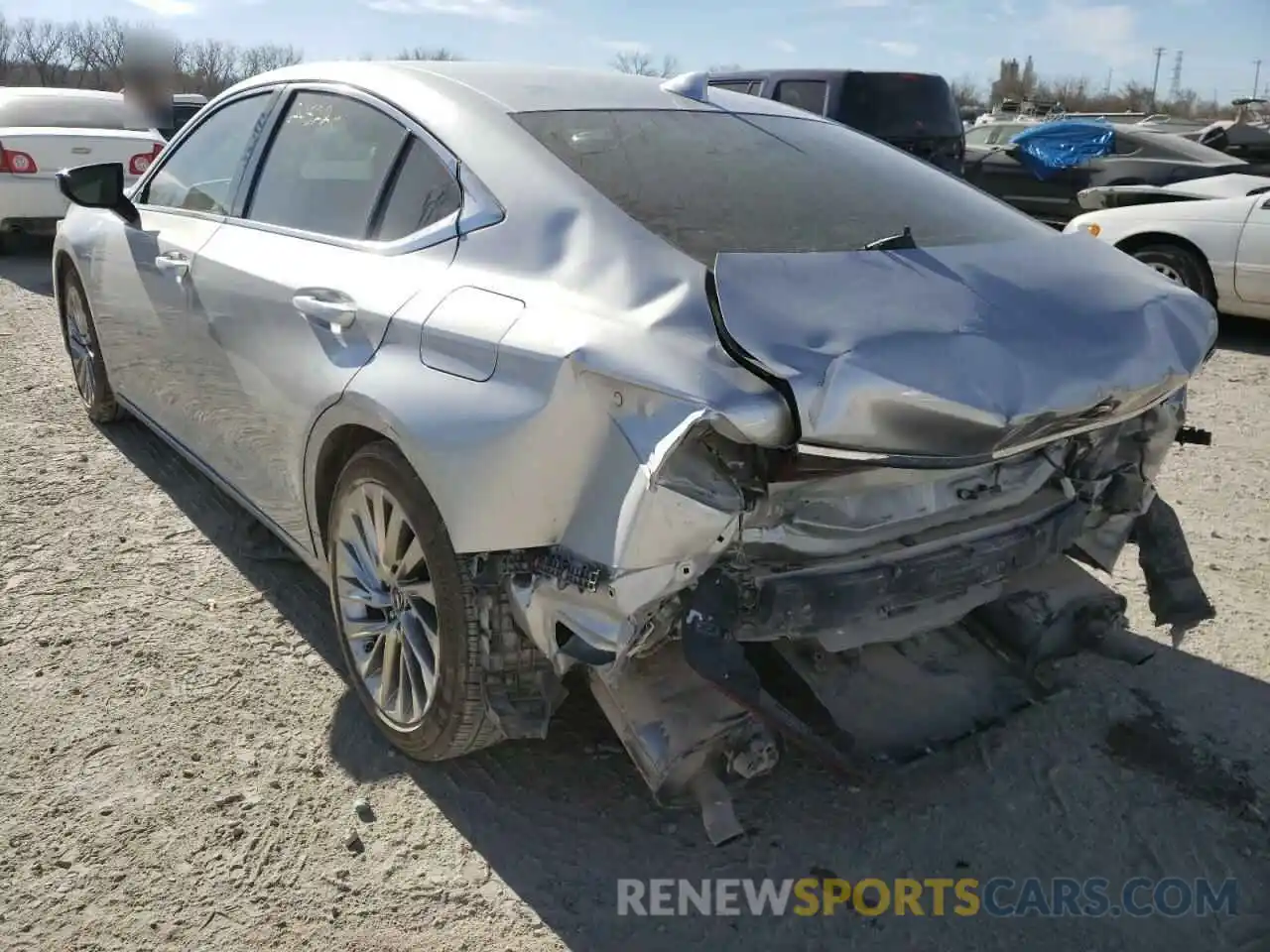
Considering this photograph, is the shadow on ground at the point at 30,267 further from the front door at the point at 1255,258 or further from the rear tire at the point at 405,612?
the front door at the point at 1255,258

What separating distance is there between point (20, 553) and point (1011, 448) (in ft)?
11.2

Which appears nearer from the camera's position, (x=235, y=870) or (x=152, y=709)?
(x=235, y=870)

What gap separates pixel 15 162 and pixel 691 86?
8.45m

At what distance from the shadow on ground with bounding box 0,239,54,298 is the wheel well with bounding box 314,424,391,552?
650cm

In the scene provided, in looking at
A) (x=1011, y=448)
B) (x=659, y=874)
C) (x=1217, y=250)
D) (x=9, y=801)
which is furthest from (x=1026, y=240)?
(x=1217, y=250)

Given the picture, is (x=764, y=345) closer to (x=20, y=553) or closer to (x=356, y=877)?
(x=356, y=877)

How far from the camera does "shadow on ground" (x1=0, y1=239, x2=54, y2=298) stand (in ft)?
29.4

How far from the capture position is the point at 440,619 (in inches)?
95.7

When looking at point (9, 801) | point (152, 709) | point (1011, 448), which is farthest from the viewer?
point (152, 709)

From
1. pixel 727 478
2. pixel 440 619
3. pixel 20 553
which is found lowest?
pixel 20 553

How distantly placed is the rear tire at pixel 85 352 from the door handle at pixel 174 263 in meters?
1.27

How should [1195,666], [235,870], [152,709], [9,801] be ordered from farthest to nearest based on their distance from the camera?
[1195,666] → [152,709] → [9,801] → [235,870]

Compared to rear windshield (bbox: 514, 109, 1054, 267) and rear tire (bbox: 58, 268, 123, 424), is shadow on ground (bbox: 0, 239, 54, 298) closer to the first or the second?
rear tire (bbox: 58, 268, 123, 424)

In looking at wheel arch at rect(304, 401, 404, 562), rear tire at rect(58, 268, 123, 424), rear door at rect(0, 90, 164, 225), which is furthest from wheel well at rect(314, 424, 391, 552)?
rear door at rect(0, 90, 164, 225)
